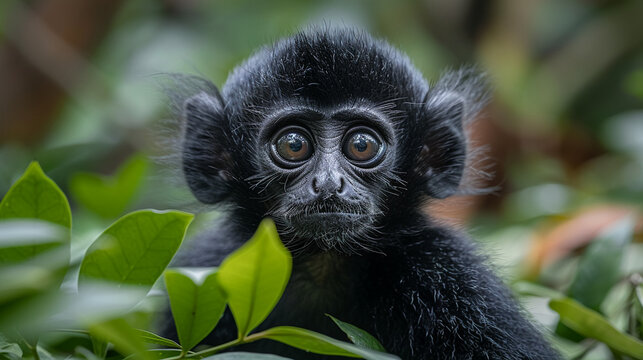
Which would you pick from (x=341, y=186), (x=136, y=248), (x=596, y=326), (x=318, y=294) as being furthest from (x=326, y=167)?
(x=136, y=248)

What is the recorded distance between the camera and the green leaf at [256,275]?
168 centimetres

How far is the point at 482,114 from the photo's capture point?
15.4ft

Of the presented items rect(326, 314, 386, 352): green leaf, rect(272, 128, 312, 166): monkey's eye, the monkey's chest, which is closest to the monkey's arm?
the monkey's chest

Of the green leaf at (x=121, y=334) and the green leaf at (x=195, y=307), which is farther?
the green leaf at (x=195, y=307)

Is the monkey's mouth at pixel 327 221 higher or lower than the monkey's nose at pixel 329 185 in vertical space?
lower

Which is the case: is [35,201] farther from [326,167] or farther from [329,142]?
[329,142]

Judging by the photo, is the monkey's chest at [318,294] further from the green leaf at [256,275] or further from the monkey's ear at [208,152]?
the green leaf at [256,275]

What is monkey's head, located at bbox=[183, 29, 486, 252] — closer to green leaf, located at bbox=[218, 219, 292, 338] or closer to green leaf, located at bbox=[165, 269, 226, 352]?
green leaf, located at bbox=[165, 269, 226, 352]

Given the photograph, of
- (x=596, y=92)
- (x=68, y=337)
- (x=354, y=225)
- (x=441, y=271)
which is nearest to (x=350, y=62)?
(x=354, y=225)

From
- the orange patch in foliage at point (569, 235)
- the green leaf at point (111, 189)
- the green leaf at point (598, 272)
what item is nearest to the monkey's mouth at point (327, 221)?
the green leaf at point (598, 272)

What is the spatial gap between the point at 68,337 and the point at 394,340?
1380 mm

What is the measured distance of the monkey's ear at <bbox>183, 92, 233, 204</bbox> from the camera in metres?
3.96

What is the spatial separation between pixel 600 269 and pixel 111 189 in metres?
2.52

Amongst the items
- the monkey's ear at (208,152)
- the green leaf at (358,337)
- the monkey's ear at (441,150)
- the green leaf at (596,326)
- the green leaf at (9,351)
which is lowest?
the green leaf at (9,351)
